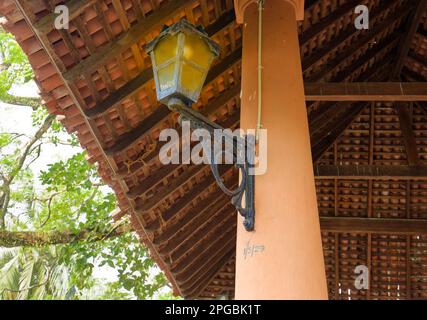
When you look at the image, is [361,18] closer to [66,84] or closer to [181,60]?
[66,84]

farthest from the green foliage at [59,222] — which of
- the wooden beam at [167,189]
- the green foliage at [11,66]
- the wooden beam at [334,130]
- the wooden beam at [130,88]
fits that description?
the wooden beam at [130,88]

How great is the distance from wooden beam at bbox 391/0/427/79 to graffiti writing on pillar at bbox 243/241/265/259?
479 centimetres

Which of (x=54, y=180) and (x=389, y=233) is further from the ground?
(x=54, y=180)

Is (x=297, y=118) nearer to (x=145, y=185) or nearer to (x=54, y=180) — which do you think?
(x=145, y=185)

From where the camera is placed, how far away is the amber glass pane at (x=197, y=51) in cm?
252

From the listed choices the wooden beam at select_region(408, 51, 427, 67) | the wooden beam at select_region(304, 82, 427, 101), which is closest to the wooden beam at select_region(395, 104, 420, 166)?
the wooden beam at select_region(408, 51, 427, 67)

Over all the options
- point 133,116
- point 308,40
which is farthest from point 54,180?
point 308,40

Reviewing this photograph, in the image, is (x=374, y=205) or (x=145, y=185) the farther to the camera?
(x=374, y=205)

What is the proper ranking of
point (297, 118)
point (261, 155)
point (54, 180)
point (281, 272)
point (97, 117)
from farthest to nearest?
point (54, 180) → point (97, 117) → point (297, 118) → point (261, 155) → point (281, 272)

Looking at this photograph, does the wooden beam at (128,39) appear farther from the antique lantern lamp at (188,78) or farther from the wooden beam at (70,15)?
the antique lantern lamp at (188,78)

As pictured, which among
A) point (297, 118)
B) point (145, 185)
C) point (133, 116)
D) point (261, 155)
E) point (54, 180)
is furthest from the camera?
point (54, 180)

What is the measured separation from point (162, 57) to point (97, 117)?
179 centimetres

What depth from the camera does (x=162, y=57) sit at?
8.42 ft

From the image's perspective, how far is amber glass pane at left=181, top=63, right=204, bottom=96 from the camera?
2500 millimetres
